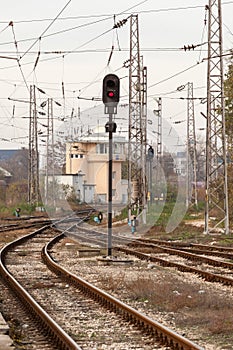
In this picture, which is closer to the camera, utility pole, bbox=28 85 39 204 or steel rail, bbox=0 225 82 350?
steel rail, bbox=0 225 82 350

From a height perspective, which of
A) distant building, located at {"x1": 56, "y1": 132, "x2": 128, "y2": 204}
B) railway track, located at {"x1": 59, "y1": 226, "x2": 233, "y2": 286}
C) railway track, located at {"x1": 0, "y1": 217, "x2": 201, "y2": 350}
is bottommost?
railway track, located at {"x1": 0, "y1": 217, "x2": 201, "y2": 350}

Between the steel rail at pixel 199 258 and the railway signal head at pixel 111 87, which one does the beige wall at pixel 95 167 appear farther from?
the railway signal head at pixel 111 87

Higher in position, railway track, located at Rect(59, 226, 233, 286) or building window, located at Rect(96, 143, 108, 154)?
building window, located at Rect(96, 143, 108, 154)

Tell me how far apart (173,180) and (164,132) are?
813 centimetres

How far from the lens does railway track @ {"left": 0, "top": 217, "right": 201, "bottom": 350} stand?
9.22m

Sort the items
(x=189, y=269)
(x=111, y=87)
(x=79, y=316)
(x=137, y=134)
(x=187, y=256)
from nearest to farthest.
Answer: (x=79, y=316)
(x=189, y=269)
(x=111, y=87)
(x=187, y=256)
(x=137, y=134)

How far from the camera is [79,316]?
37.7 feet

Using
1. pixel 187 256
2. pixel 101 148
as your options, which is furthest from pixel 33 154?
pixel 187 256

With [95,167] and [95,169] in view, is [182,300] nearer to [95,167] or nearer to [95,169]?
[95,169]

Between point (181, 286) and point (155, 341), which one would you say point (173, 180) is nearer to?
point (181, 286)

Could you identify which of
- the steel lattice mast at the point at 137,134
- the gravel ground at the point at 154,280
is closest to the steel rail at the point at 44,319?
the gravel ground at the point at 154,280

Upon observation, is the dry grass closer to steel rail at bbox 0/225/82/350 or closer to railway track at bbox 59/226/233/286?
railway track at bbox 59/226/233/286

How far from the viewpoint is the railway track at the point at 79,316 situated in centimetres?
922

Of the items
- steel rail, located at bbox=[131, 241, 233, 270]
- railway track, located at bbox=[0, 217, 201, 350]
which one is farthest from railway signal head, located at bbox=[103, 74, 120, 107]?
steel rail, located at bbox=[131, 241, 233, 270]
